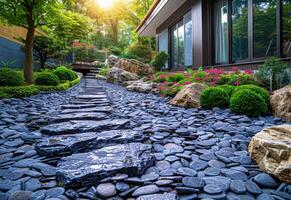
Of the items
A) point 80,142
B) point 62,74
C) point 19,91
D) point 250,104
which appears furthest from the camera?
point 62,74

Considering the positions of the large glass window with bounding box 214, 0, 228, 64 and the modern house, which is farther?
the large glass window with bounding box 214, 0, 228, 64

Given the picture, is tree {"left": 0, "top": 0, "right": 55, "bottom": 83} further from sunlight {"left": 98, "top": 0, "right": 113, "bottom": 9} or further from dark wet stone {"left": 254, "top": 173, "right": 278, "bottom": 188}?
sunlight {"left": 98, "top": 0, "right": 113, "bottom": 9}

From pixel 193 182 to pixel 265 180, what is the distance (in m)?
0.50

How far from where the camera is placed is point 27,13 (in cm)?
636

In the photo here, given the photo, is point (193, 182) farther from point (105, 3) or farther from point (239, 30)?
point (105, 3)

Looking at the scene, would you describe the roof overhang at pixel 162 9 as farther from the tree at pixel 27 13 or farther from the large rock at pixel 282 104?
the large rock at pixel 282 104

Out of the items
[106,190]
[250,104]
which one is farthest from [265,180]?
[250,104]

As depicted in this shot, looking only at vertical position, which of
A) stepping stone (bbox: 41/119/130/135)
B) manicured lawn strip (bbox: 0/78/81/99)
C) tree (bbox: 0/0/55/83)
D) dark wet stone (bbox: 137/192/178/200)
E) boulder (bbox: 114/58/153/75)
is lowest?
dark wet stone (bbox: 137/192/178/200)

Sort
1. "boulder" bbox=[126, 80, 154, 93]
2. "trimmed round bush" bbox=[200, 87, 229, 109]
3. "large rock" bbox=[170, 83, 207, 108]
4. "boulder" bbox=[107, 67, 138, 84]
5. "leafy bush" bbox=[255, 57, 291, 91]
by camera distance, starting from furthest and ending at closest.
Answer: "boulder" bbox=[107, 67, 138, 84], "boulder" bbox=[126, 80, 154, 93], "large rock" bbox=[170, 83, 207, 108], "leafy bush" bbox=[255, 57, 291, 91], "trimmed round bush" bbox=[200, 87, 229, 109]

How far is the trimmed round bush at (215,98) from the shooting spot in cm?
366

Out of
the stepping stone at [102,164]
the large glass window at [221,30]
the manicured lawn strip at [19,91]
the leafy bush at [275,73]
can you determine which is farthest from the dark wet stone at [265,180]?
the large glass window at [221,30]

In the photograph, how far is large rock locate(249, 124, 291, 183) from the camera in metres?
1.44

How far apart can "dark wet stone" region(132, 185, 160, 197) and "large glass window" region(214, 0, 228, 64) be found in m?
5.71

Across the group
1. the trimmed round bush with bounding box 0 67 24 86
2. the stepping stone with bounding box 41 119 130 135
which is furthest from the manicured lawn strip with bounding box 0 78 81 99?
the stepping stone with bounding box 41 119 130 135
